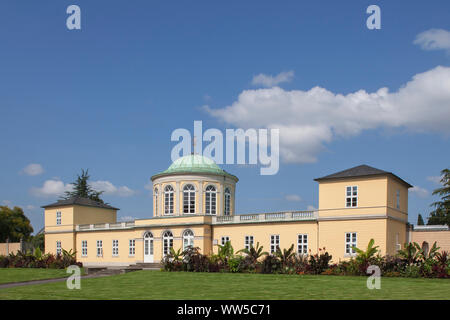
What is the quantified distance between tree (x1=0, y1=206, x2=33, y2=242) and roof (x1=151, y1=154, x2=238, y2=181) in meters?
31.4

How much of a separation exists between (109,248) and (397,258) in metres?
25.7

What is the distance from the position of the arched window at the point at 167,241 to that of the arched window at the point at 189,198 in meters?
3.09

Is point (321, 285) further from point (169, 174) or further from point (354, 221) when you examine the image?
point (169, 174)

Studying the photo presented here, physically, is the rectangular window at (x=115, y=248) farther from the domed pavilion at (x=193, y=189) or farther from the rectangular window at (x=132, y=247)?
the domed pavilion at (x=193, y=189)

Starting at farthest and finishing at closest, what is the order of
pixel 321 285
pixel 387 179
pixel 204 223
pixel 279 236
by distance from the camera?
pixel 204 223
pixel 279 236
pixel 387 179
pixel 321 285

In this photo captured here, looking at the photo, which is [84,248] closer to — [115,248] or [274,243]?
[115,248]

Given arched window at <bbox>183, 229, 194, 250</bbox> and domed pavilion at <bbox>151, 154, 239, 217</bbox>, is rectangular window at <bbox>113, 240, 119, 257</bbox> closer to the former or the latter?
domed pavilion at <bbox>151, 154, 239, 217</bbox>

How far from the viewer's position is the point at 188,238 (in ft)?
127

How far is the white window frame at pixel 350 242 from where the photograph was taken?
31.2 meters

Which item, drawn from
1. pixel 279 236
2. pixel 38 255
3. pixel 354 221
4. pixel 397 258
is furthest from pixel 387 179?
pixel 38 255

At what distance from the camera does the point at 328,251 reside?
105ft

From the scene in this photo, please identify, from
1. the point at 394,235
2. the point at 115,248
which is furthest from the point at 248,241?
the point at 115,248

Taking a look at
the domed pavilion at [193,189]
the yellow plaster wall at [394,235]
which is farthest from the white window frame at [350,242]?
the domed pavilion at [193,189]
